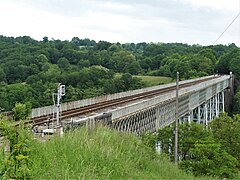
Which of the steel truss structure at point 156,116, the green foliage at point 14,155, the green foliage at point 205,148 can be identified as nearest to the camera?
the green foliage at point 14,155

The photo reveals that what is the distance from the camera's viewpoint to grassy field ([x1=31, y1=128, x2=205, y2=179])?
A: 23.6 ft

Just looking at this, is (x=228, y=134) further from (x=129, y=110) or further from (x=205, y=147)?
(x=129, y=110)

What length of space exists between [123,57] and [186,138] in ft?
277

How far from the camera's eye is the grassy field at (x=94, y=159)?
7.20m

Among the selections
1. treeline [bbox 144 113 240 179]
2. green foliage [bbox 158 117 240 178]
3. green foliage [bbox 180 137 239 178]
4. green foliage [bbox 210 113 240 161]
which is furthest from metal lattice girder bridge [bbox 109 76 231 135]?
green foliage [bbox 210 113 240 161]

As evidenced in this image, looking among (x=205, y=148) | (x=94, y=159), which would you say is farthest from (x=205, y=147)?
(x=94, y=159)

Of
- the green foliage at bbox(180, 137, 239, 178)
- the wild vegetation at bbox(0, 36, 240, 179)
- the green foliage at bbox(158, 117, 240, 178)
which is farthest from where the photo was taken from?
the green foliage at bbox(158, 117, 240, 178)

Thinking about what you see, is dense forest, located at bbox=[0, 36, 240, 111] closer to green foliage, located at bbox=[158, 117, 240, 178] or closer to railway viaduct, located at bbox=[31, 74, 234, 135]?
railway viaduct, located at bbox=[31, 74, 234, 135]

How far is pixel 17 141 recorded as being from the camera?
645 centimetres

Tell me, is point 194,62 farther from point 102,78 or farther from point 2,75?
point 2,75

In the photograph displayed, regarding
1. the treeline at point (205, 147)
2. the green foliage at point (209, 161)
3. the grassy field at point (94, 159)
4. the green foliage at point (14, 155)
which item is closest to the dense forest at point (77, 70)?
the treeline at point (205, 147)

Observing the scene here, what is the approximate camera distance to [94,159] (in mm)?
8086

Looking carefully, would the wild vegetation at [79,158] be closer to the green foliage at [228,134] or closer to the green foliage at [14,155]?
the green foliage at [14,155]

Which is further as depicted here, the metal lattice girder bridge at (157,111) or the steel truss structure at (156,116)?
the steel truss structure at (156,116)
